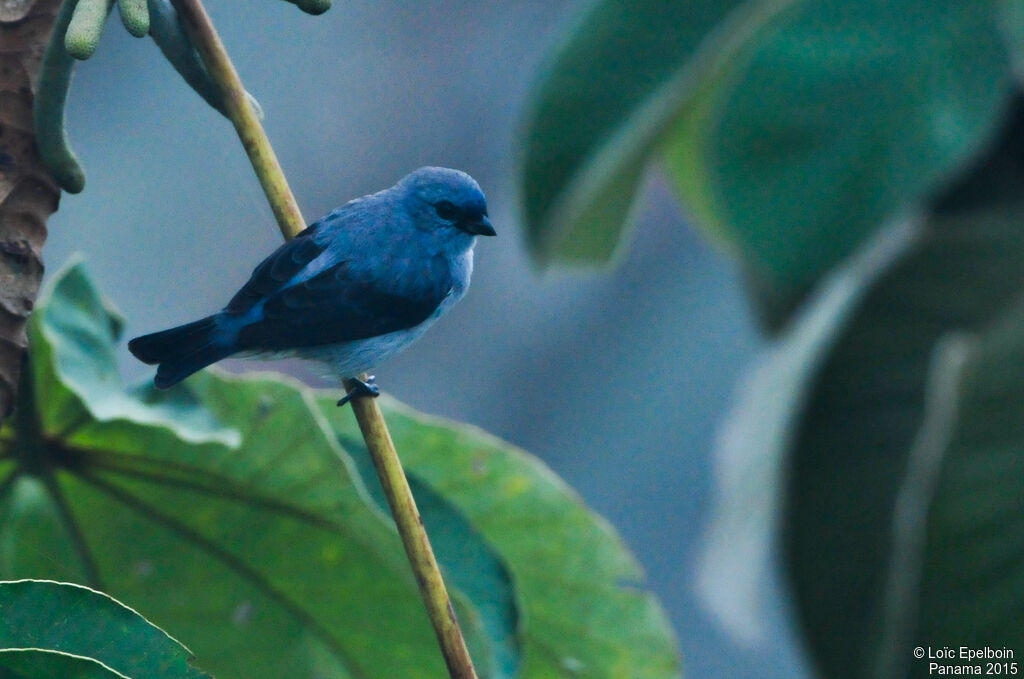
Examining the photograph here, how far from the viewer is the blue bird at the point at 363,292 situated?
14.6 inches

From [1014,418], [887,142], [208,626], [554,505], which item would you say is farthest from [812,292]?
[208,626]

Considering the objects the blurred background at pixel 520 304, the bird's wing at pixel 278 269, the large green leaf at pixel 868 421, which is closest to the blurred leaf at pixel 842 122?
the large green leaf at pixel 868 421

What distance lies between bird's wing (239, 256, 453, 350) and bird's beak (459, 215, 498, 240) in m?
0.02

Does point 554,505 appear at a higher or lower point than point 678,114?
lower

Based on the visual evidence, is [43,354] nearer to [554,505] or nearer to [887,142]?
[554,505]

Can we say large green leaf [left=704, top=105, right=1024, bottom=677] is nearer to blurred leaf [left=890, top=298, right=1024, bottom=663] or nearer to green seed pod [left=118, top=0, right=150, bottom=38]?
blurred leaf [left=890, top=298, right=1024, bottom=663]

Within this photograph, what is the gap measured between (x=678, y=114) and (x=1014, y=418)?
17.4 inches

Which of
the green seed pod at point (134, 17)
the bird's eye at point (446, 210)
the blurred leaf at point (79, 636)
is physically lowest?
the blurred leaf at point (79, 636)

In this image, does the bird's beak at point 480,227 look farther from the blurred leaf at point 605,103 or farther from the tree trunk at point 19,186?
the blurred leaf at point 605,103

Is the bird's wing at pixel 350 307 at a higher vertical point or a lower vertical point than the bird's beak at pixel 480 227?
lower

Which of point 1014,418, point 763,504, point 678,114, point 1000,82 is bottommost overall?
point 763,504

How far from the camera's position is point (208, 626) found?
0.53m

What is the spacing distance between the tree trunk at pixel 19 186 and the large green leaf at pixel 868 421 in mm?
806

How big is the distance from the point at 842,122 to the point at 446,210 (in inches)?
28.5
